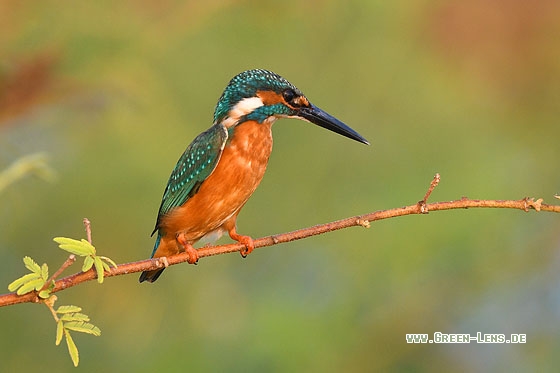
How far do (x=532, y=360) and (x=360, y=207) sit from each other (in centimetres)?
123

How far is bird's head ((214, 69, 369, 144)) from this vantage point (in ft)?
10.4

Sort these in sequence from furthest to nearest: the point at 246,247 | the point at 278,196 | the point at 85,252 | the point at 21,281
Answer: the point at 278,196 → the point at 246,247 → the point at 85,252 → the point at 21,281

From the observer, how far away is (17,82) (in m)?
4.43

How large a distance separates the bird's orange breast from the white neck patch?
4cm

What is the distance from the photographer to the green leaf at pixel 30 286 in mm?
1950

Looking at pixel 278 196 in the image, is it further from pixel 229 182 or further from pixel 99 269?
pixel 99 269

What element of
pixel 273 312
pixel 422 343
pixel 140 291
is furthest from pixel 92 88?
pixel 422 343

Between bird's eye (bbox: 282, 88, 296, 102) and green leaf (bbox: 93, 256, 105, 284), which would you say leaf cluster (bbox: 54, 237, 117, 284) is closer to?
green leaf (bbox: 93, 256, 105, 284)

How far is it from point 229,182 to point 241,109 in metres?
0.27

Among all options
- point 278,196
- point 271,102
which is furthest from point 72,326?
point 278,196

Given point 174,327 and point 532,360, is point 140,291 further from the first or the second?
point 532,360

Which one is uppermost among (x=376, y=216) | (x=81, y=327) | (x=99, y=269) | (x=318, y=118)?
(x=318, y=118)

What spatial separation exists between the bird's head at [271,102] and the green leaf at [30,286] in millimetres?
1385

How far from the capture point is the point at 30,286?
6.43ft
